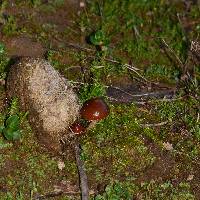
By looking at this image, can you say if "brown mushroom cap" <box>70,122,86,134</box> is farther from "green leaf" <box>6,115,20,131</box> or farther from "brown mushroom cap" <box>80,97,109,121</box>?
"green leaf" <box>6,115,20,131</box>

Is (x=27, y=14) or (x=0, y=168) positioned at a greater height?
(x=27, y=14)

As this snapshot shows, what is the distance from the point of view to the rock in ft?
18.7

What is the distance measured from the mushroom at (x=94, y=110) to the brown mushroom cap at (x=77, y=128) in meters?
0.11

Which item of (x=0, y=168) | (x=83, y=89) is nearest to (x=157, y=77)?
(x=83, y=89)

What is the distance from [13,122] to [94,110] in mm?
1019

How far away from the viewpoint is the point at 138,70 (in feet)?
23.9

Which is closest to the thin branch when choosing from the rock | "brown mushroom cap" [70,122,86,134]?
the rock

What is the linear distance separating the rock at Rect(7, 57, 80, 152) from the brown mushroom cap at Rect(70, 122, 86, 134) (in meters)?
0.08

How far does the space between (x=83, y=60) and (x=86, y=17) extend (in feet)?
4.21

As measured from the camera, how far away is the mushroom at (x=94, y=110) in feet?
19.2

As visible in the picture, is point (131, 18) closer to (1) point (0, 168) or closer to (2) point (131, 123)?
(2) point (131, 123)

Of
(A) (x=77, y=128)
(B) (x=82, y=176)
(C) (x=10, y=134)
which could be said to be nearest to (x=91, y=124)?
(A) (x=77, y=128)

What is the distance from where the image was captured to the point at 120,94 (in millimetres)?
6840

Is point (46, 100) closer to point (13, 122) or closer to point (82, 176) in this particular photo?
point (13, 122)
